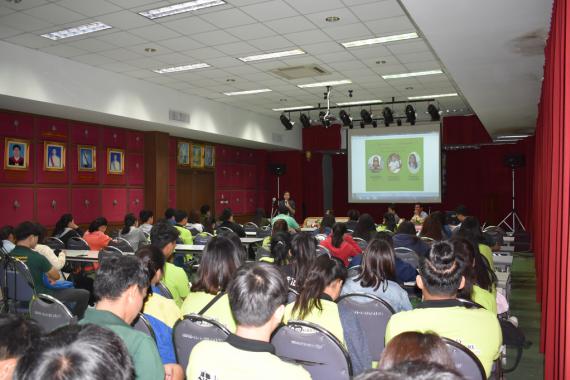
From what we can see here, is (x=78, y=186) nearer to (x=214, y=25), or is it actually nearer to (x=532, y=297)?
(x=214, y=25)

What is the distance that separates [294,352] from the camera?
2.51 metres

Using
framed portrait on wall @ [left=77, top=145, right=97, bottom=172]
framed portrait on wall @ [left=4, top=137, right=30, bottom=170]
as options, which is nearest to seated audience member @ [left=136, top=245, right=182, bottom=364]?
framed portrait on wall @ [left=4, top=137, right=30, bottom=170]

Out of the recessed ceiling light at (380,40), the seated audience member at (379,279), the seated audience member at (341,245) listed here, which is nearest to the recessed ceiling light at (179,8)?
the recessed ceiling light at (380,40)

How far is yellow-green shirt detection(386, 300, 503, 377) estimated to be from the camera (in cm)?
237

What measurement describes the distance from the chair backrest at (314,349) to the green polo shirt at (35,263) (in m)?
3.23

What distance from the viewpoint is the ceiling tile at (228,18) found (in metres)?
6.60

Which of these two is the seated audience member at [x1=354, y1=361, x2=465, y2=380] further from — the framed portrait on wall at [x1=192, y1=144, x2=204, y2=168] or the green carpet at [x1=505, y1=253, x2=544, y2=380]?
the framed portrait on wall at [x1=192, y1=144, x2=204, y2=168]

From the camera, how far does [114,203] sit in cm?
1155

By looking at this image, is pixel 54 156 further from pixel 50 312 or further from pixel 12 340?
pixel 12 340

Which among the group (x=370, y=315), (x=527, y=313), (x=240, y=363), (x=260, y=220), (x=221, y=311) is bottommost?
(x=527, y=313)

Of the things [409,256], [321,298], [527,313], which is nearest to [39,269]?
[321,298]

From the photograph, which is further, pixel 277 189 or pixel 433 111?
pixel 277 189

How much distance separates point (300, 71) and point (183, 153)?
5.01 m

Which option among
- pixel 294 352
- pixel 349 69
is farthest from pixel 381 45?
pixel 294 352
